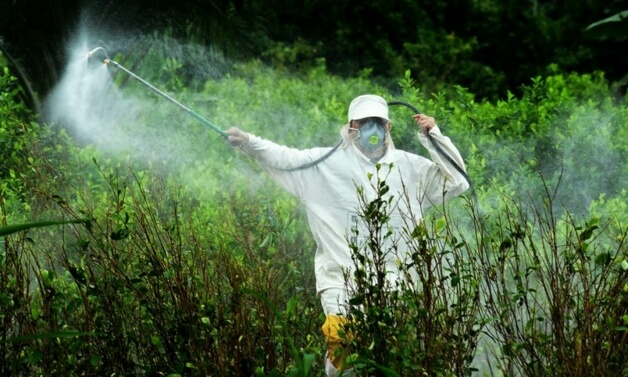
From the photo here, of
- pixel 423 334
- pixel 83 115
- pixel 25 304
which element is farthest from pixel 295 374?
pixel 83 115

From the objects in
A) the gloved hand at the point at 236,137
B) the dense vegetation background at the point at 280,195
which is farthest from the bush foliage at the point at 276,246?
the gloved hand at the point at 236,137

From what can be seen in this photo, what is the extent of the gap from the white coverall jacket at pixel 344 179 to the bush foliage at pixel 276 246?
19 cm

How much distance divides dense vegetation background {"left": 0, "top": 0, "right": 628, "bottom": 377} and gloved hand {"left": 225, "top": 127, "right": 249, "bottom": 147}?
55cm

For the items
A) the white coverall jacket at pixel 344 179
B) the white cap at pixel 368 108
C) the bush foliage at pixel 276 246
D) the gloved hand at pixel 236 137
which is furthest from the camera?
the gloved hand at pixel 236 137

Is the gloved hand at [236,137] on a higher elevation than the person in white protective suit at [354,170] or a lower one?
higher

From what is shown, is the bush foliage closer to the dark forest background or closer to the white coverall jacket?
the white coverall jacket

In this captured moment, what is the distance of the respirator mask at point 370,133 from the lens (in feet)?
25.7

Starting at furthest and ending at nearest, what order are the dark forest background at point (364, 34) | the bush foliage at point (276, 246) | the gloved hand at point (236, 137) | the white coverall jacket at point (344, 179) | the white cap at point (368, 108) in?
the dark forest background at point (364, 34)
the gloved hand at point (236, 137)
the white cap at point (368, 108)
the white coverall jacket at point (344, 179)
the bush foliage at point (276, 246)

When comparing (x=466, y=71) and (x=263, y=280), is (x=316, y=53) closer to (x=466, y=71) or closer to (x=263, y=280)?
(x=466, y=71)

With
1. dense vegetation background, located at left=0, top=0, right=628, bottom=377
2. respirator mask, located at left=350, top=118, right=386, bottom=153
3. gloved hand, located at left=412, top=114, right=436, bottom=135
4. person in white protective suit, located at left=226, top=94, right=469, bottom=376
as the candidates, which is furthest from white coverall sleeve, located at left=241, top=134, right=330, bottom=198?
gloved hand, located at left=412, top=114, right=436, bottom=135

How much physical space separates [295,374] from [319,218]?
2.37 metres

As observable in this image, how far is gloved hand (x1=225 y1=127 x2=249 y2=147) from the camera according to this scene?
790 cm

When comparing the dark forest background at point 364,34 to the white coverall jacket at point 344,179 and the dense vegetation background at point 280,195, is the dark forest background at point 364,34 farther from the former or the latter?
A: the white coverall jacket at point 344,179

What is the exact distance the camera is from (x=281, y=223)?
8.95 meters
